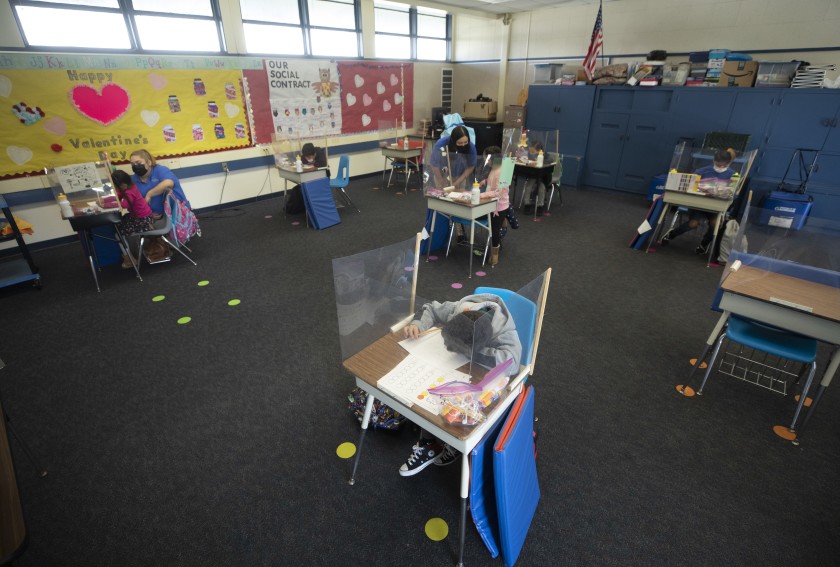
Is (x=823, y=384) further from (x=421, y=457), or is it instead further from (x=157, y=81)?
(x=157, y=81)

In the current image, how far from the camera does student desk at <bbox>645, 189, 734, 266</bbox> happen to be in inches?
168

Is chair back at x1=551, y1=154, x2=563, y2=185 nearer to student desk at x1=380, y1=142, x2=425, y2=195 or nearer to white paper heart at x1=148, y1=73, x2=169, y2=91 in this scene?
student desk at x1=380, y1=142, x2=425, y2=195

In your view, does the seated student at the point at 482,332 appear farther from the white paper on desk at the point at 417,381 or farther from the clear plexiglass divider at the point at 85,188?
the clear plexiglass divider at the point at 85,188

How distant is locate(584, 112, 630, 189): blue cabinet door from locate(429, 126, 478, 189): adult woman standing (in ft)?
13.1

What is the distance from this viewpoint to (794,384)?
2.55 metres

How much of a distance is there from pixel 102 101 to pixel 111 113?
0.15 m

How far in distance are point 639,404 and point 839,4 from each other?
266 inches

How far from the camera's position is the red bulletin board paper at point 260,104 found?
616cm

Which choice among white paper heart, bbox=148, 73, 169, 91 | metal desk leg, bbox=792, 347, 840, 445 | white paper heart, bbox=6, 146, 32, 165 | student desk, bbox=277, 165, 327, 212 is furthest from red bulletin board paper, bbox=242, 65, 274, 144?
metal desk leg, bbox=792, 347, 840, 445

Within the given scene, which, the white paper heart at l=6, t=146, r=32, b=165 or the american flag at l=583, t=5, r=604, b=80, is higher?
the american flag at l=583, t=5, r=604, b=80

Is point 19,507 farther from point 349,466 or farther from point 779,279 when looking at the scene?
point 779,279

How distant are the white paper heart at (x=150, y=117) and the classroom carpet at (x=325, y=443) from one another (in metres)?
2.63

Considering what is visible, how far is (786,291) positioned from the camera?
2252mm

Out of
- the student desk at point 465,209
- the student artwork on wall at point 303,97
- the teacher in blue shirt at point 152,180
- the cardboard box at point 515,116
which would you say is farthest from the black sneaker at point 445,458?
the cardboard box at point 515,116
